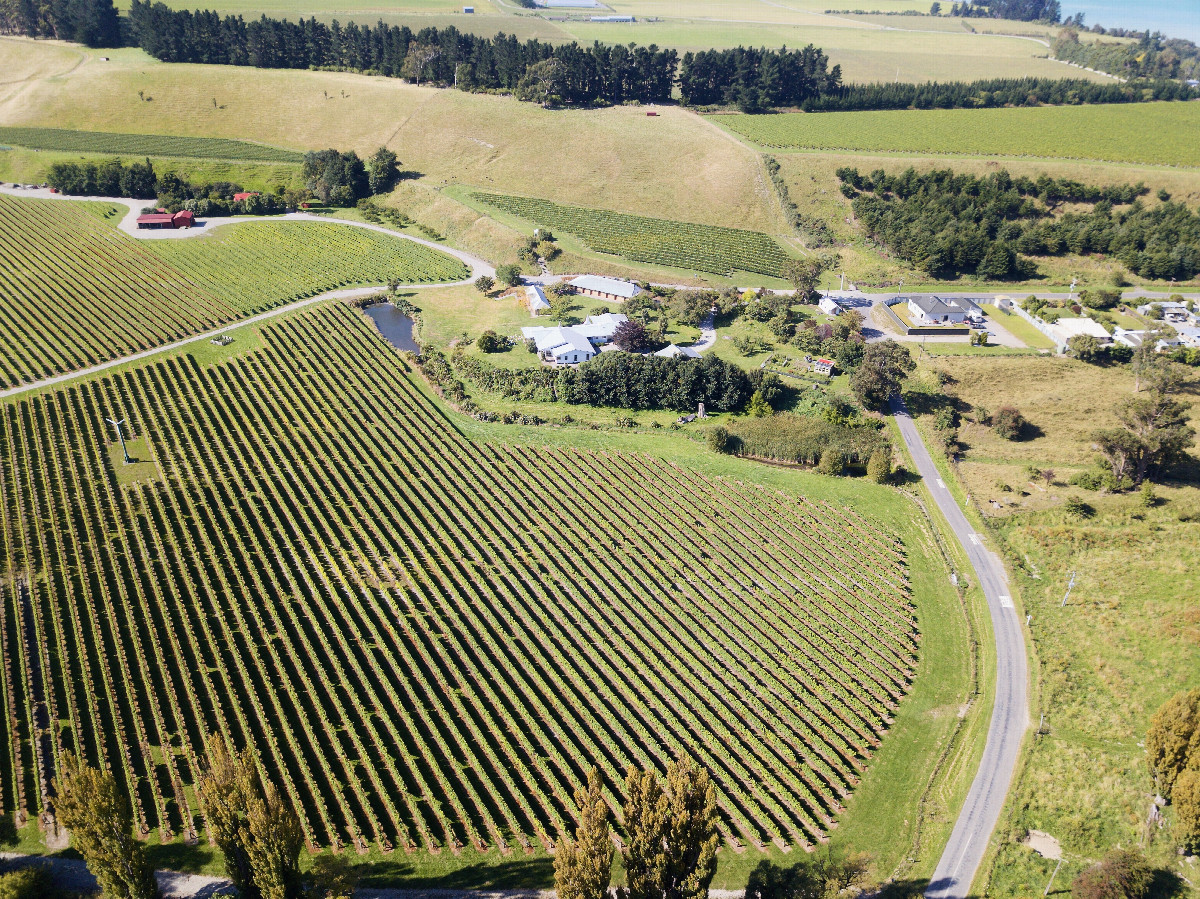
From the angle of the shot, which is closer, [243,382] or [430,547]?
[430,547]

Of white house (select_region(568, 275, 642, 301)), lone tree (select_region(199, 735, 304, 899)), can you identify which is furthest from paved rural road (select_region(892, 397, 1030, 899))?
white house (select_region(568, 275, 642, 301))

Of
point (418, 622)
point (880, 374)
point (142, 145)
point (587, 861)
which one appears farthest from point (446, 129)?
point (587, 861)

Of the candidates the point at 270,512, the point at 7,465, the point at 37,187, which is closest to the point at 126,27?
the point at 37,187

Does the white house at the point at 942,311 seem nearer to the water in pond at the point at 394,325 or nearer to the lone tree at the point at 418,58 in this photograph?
the water in pond at the point at 394,325

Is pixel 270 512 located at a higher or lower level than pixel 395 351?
lower

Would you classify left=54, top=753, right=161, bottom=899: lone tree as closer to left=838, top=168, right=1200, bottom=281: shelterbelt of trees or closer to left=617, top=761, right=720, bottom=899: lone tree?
left=617, top=761, right=720, bottom=899: lone tree

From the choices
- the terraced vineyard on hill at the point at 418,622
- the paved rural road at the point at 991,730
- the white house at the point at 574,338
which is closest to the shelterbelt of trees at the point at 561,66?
the white house at the point at 574,338

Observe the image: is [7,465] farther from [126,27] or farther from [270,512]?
[126,27]
